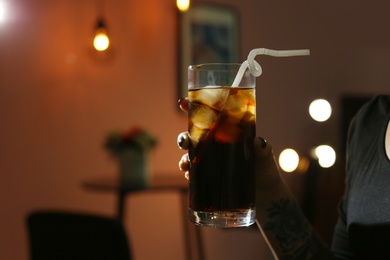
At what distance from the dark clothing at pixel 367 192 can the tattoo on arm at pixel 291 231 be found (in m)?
0.09

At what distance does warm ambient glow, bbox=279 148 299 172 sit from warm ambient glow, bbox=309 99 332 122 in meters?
0.32

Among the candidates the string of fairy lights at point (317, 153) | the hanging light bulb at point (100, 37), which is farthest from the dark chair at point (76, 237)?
the string of fairy lights at point (317, 153)

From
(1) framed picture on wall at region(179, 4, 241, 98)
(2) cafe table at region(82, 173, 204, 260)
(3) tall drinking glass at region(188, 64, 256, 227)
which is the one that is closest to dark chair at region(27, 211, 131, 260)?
(3) tall drinking glass at region(188, 64, 256, 227)

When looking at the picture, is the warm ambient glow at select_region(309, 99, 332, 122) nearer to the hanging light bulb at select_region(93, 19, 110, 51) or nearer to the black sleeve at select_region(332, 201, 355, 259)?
the hanging light bulb at select_region(93, 19, 110, 51)

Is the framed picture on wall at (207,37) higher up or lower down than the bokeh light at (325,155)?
higher up

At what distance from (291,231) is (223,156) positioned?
0.32 meters

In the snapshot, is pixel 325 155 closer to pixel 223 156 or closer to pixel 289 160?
pixel 289 160

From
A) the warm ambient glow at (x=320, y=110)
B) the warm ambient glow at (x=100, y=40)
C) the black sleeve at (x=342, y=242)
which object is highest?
the warm ambient glow at (x=100, y=40)

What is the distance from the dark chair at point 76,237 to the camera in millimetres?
1998

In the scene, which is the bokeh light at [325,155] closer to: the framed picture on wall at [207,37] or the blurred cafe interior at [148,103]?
the blurred cafe interior at [148,103]

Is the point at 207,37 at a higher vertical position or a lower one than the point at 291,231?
higher

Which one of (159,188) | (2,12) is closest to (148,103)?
(159,188)

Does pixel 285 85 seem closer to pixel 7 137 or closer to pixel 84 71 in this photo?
pixel 84 71

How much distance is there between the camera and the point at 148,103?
404 cm
